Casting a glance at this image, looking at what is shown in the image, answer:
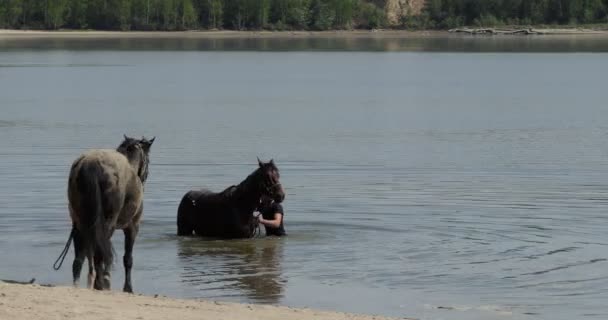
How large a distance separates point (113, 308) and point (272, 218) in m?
5.89

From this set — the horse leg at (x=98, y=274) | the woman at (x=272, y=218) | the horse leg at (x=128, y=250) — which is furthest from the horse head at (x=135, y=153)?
the woman at (x=272, y=218)

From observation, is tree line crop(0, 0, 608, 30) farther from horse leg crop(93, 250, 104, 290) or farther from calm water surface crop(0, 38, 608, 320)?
horse leg crop(93, 250, 104, 290)

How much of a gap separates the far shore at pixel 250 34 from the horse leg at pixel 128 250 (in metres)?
133

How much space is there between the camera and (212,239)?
15797mm

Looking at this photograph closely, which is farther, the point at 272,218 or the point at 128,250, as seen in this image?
the point at 272,218

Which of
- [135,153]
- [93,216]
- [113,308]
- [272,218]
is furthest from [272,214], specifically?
[113,308]

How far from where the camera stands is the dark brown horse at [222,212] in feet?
49.6

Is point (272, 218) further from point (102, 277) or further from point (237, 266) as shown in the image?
point (102, 277)

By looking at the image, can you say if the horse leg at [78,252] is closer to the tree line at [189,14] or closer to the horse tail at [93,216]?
the horse tail at [93,216]

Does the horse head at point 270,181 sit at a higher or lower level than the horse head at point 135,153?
lower

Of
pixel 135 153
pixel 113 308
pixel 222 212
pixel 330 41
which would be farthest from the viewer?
pixel 330 41

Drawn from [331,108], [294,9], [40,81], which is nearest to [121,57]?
[40,81]

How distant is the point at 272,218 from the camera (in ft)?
51.7

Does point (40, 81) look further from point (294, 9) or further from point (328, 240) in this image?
point (294, 9)
